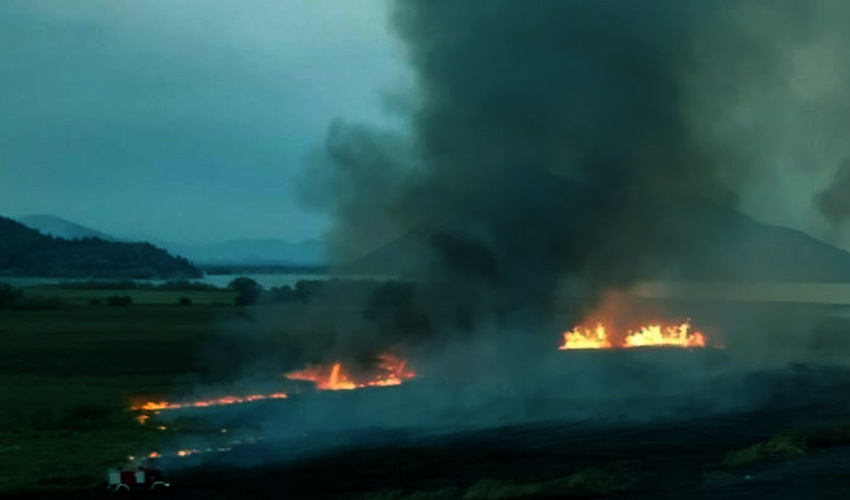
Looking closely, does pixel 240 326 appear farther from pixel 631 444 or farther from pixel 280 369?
pixel 631 444

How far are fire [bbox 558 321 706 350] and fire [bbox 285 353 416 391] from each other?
12.4 metres

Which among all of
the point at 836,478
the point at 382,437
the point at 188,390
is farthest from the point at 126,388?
the point at 836,478

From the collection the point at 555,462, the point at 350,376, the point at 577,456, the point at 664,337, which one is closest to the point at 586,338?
the point at 664,337

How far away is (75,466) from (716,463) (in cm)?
1884

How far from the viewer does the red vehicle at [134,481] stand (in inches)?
1077

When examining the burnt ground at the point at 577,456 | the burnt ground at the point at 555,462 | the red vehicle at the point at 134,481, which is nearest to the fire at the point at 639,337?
the burnt ground at the point at 577,456

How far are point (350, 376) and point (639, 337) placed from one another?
23205 millimetres

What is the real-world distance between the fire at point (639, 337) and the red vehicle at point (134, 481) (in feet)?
121

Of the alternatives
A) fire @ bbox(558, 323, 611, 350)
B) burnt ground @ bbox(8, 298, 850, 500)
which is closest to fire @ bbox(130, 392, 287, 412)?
burnt ground @ bbox(8, 298, 850, 500)

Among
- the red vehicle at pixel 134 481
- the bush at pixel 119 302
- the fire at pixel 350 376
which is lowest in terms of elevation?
the red vehicle at pixel 134 481

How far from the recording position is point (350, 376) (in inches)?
1975

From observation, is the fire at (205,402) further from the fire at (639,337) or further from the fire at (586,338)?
the fire at (639,337)

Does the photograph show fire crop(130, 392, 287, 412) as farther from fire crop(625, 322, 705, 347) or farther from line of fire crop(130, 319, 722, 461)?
fire crop(625, 322, 705, 347)

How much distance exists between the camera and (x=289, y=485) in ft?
91.0
